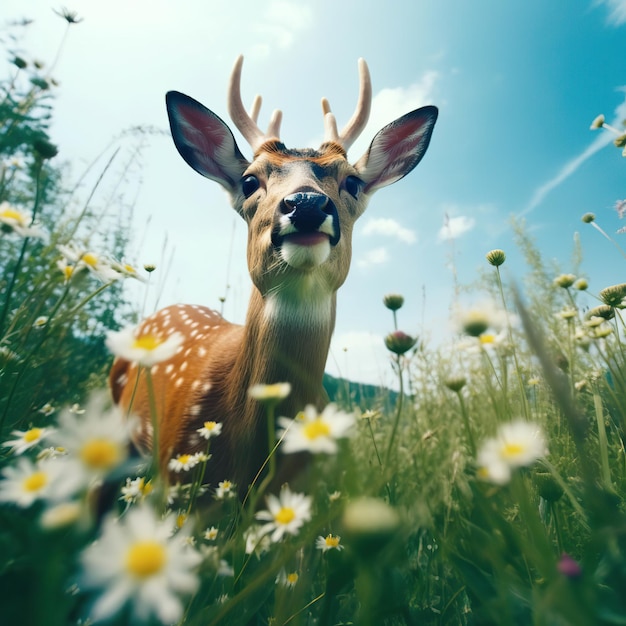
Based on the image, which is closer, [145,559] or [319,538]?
[145,559]

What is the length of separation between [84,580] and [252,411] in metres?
1.60

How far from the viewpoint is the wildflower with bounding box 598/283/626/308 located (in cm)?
159

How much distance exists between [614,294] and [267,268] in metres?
1.47

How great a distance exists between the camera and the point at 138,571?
0.34 m

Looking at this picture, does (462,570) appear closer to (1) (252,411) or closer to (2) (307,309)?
(1) (252,411)

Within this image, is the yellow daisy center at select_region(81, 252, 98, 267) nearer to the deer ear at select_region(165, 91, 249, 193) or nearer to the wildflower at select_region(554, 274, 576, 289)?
the wildflower at select_region(554, 274, 576, 289)

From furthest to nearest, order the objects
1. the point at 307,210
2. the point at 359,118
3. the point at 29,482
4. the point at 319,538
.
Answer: the point at 359,118 → the point at 307,210 → the point at 319,538 → the point at 29,482

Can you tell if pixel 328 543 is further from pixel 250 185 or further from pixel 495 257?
pixel 250 185

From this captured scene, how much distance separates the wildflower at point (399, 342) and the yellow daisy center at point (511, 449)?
39 cm

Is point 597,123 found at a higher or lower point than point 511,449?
higher

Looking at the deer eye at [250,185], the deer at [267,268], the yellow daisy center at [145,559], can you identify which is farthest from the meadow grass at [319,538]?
the deer eye at [250,185]

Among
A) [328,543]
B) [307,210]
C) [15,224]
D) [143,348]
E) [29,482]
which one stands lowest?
[328,543]

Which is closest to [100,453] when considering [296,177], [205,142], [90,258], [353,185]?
[90,258]

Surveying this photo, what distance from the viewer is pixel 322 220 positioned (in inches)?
75.7
